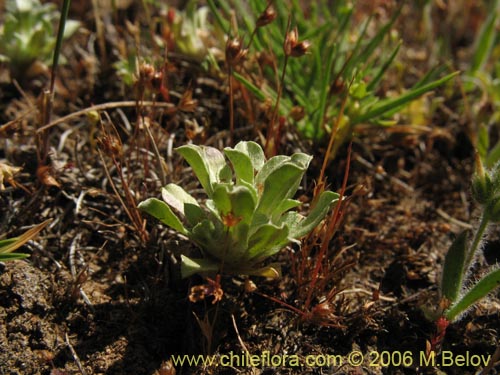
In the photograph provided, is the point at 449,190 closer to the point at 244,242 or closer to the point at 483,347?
the point at 483,347

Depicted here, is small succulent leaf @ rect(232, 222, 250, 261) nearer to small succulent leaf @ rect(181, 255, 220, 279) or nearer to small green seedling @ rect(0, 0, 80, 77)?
small succulent leaf @ rect(181, 255, 220, 279)

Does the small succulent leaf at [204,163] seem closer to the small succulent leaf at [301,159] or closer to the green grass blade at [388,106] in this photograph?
the small succulent leaf at [301,159]

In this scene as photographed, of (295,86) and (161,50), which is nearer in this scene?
(295,86)

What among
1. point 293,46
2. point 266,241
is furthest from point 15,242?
point 293,46

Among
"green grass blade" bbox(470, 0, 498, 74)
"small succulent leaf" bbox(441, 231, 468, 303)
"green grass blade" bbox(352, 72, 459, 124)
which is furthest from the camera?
"green grass blade" bbox(470, 0, 498, 74)

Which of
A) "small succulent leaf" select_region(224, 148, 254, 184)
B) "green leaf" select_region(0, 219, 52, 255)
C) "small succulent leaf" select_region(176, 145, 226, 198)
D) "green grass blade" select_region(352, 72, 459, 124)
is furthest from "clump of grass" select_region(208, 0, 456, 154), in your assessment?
"green leaf" select_region(0, 219, 52, 255)

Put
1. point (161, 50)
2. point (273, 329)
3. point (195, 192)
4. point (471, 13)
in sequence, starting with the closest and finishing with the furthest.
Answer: point (273, 329) < point (195, 192) < point (161, 50) < point (471, 13)

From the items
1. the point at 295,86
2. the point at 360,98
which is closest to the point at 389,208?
the point at 360,98
